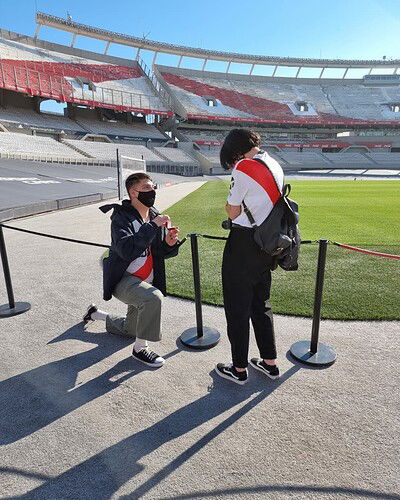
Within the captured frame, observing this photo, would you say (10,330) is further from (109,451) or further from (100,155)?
(100,155)

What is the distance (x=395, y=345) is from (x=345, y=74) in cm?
8620

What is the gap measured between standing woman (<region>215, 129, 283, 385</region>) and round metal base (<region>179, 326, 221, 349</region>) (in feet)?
1.34

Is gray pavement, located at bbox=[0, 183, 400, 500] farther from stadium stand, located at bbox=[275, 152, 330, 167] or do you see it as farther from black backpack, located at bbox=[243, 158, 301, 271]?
stadium stand, located at bbox=[275, 152, 330, 167]

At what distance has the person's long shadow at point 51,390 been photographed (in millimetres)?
2186

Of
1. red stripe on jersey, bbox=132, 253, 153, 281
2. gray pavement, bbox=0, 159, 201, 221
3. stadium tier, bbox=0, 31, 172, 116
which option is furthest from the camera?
stadium tier, bbox=0, 31, 172, 116

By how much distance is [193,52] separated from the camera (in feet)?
201

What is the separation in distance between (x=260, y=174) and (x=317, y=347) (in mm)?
1803

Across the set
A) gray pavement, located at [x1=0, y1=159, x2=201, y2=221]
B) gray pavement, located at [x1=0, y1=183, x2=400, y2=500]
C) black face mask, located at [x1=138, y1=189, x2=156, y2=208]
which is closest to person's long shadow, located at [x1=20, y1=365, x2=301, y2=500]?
gray pavement, located at [x1=0, y1=183, x2=400, y2=500]

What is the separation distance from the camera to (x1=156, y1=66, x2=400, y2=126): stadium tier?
60438mm

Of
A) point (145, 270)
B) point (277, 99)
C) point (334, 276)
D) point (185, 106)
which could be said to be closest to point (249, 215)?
point (145, 270)

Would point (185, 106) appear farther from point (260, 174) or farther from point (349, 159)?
point (260, 174)

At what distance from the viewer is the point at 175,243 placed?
303 centimetres

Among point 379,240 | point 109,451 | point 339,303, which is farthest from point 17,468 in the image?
point 379,240

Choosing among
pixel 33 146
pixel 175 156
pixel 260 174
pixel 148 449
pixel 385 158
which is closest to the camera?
pixel 148 449
